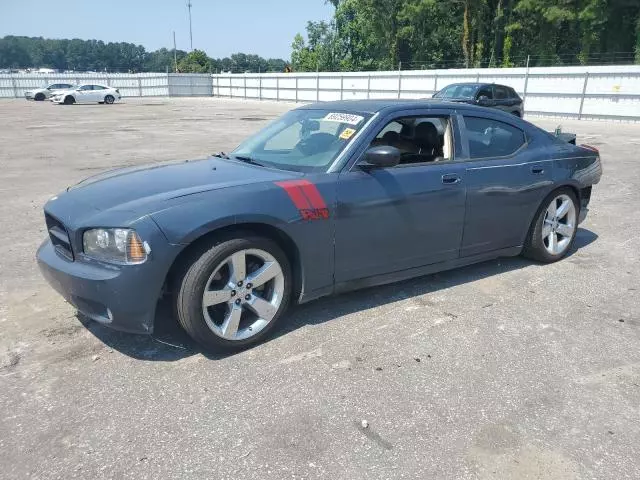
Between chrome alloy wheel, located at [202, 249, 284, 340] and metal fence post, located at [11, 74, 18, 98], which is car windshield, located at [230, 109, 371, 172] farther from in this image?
metal fence post, located at [11, 74, 18, 98]

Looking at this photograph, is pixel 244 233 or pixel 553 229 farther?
pixel 553 229

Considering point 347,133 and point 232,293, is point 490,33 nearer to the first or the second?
point 347,133

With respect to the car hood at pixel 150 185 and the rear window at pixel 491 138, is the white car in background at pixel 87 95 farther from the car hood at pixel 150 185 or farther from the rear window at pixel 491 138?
the rear window at pixel 491 138

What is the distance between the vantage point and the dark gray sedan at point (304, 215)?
120 inches

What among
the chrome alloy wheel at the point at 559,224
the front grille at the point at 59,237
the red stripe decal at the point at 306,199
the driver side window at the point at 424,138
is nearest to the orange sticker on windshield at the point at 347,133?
the driver side window at the point at 424,138

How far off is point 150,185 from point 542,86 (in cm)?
2490

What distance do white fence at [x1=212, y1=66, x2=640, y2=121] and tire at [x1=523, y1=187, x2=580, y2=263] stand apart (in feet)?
66.7

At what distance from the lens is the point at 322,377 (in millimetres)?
3088

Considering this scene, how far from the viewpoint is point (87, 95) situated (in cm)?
3650

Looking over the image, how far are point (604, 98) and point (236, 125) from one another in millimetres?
15612

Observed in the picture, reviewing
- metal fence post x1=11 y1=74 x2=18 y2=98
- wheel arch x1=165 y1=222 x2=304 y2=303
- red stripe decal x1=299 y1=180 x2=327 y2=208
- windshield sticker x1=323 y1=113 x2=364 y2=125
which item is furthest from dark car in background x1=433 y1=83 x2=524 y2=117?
metal fence post x1=11 y1=74 x2=18 y2=98

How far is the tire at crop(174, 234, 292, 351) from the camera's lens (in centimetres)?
311

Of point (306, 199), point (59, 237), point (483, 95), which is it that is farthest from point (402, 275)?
point (483, 95)

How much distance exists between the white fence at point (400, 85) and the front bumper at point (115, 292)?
24071 mm
